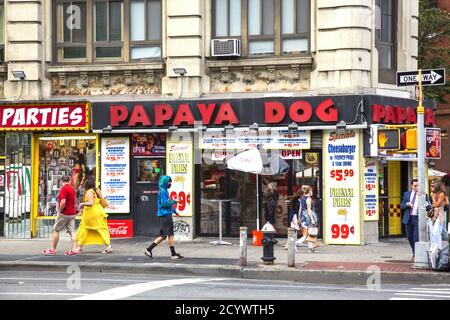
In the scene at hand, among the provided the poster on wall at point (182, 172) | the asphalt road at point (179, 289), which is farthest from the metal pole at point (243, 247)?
the poster on wall at point (182, 172)

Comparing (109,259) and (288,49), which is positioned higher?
(288,49)

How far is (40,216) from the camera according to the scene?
76.3ft

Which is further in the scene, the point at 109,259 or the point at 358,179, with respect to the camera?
the point at 358,179

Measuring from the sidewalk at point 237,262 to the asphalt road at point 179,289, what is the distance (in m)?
0.52

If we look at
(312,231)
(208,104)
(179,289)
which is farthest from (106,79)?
(179,289)

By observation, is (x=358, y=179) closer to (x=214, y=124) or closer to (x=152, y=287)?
(x=214, y=124)

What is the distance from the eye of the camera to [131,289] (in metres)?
13.4

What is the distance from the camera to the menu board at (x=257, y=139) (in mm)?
21250

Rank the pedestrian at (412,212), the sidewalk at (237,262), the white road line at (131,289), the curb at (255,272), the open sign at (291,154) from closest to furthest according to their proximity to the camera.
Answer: the white road line at (131,289)
the curb at (255,272)
the sidewalk at (237,262)
the pedestrian at (412,212)
the open sign at (291,154)

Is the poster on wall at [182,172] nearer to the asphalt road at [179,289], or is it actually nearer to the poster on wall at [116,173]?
the poster on wall at [116,173]

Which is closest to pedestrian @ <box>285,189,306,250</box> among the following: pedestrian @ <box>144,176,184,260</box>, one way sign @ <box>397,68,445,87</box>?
pedestrian @ <box>144,176,184,260</box>

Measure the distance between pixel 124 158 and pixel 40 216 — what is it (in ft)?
10.0
